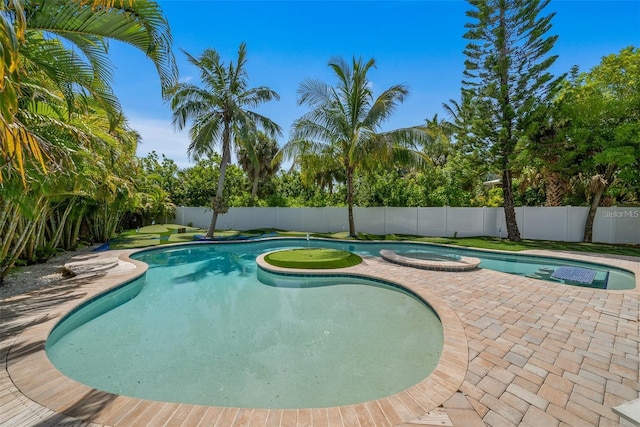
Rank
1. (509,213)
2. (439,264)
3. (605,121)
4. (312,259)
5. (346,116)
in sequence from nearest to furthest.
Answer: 1. (439,264)
2. (312,259)
3. (605,121)
4. (346,116)
5. (509,213)

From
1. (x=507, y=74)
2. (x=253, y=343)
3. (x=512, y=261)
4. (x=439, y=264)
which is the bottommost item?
(x=253, y=343)

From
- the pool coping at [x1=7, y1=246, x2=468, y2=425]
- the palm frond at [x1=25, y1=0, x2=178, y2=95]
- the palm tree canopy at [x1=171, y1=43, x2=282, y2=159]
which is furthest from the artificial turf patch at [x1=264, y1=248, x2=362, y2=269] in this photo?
the palm tree canopy at [x1=171, y1=43, x2=282, y2=159]

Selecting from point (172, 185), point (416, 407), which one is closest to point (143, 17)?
point (416, 407)

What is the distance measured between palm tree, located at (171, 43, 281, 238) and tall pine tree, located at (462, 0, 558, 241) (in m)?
10.7

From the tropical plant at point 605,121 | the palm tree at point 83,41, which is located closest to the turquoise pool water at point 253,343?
the palm tree at point 83,41

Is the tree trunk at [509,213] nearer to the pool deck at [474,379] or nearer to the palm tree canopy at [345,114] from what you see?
the palm tree canopy at [345,114]

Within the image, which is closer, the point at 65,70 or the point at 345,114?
the point at 65,70

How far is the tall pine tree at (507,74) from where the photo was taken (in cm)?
1245

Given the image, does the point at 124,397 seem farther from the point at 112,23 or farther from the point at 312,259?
the point at 312,259

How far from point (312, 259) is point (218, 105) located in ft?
33.9

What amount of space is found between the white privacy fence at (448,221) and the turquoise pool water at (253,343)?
10.1 meters

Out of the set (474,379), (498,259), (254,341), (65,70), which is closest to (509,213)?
(498,259)

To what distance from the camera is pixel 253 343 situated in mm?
4352

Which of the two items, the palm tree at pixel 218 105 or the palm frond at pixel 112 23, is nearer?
the palm frond at pixel 112 23
